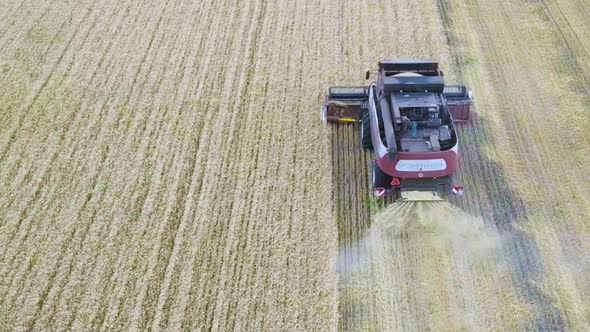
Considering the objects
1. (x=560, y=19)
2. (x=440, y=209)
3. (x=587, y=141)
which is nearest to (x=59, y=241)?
(x=440, y=209)

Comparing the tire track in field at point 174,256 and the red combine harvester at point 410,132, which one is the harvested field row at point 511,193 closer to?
the red combine harvester at point 410,132

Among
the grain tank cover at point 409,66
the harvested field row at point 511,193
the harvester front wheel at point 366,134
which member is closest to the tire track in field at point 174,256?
the harvested field row at point 511,193

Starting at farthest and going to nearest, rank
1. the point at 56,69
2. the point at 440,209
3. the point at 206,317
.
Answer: the point at 56,69 → the point at 440,209 → the point at 206,317

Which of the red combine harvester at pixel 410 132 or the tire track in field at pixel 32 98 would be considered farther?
the tire track in field at pixel 32 98

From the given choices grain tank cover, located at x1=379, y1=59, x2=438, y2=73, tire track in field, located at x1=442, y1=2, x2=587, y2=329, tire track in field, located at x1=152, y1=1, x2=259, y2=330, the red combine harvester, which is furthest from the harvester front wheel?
tire track in field, located at x1=152, y1=1, x2=259, y2=330

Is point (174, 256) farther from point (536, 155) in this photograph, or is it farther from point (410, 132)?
point (536, 155)

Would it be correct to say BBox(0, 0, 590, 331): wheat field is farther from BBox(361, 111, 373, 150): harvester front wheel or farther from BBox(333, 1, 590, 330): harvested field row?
BBox(361, 111, 373, 150): harvester front wheel

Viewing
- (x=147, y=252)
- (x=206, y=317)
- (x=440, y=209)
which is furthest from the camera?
(x=440, y=209)

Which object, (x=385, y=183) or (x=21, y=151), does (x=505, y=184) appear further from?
(x=21, y=151)
